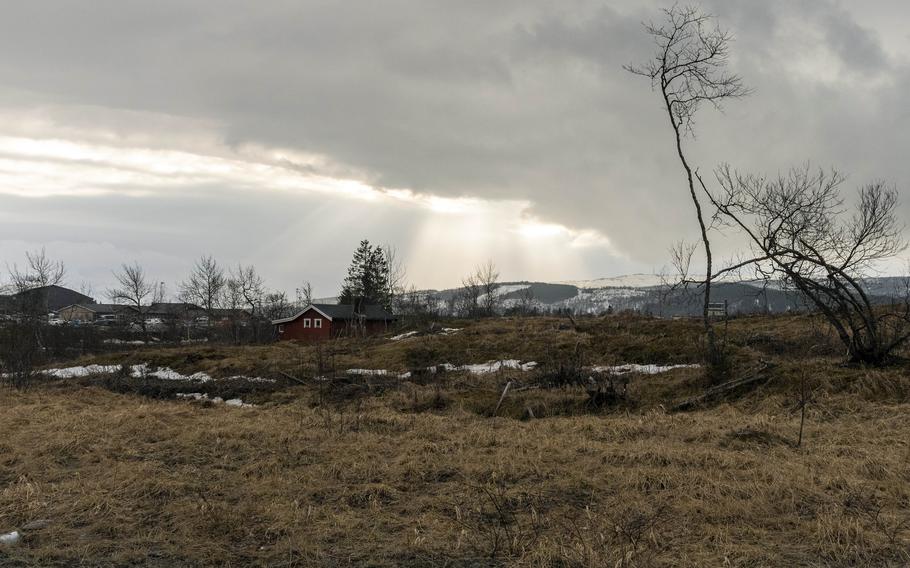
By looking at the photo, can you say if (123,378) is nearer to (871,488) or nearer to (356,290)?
(871,488)

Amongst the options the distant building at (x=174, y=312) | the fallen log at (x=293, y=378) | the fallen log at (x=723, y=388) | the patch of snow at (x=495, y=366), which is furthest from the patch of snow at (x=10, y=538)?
the distant building at (x=174, y=312)

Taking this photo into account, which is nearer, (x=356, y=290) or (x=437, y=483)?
(x=437, y=483)

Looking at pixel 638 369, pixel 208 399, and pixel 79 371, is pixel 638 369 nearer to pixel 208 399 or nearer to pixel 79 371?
pixel 208 399

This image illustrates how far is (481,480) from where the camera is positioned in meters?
5.83

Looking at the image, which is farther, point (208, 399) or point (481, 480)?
point (208, 399)

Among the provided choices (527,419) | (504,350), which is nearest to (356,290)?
(504,350)

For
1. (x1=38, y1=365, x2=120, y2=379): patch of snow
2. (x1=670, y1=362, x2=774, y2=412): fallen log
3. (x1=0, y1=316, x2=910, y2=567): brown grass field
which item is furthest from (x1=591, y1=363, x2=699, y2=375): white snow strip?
(x1=38, y1=365, x2=120, y2=379): patch of snow

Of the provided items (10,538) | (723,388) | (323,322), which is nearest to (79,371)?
(10,538)

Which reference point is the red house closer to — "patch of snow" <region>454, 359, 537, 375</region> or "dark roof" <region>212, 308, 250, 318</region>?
"dark roof" <region>212, 308, 250, 318</region>

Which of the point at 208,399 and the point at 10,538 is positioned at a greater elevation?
the point at 10,538

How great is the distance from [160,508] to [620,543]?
3.83 m

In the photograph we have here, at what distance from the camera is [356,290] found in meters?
63.3

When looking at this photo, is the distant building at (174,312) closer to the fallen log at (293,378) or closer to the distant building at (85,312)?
the distant building at (85,312)

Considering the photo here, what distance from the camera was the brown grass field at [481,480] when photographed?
4.13m
